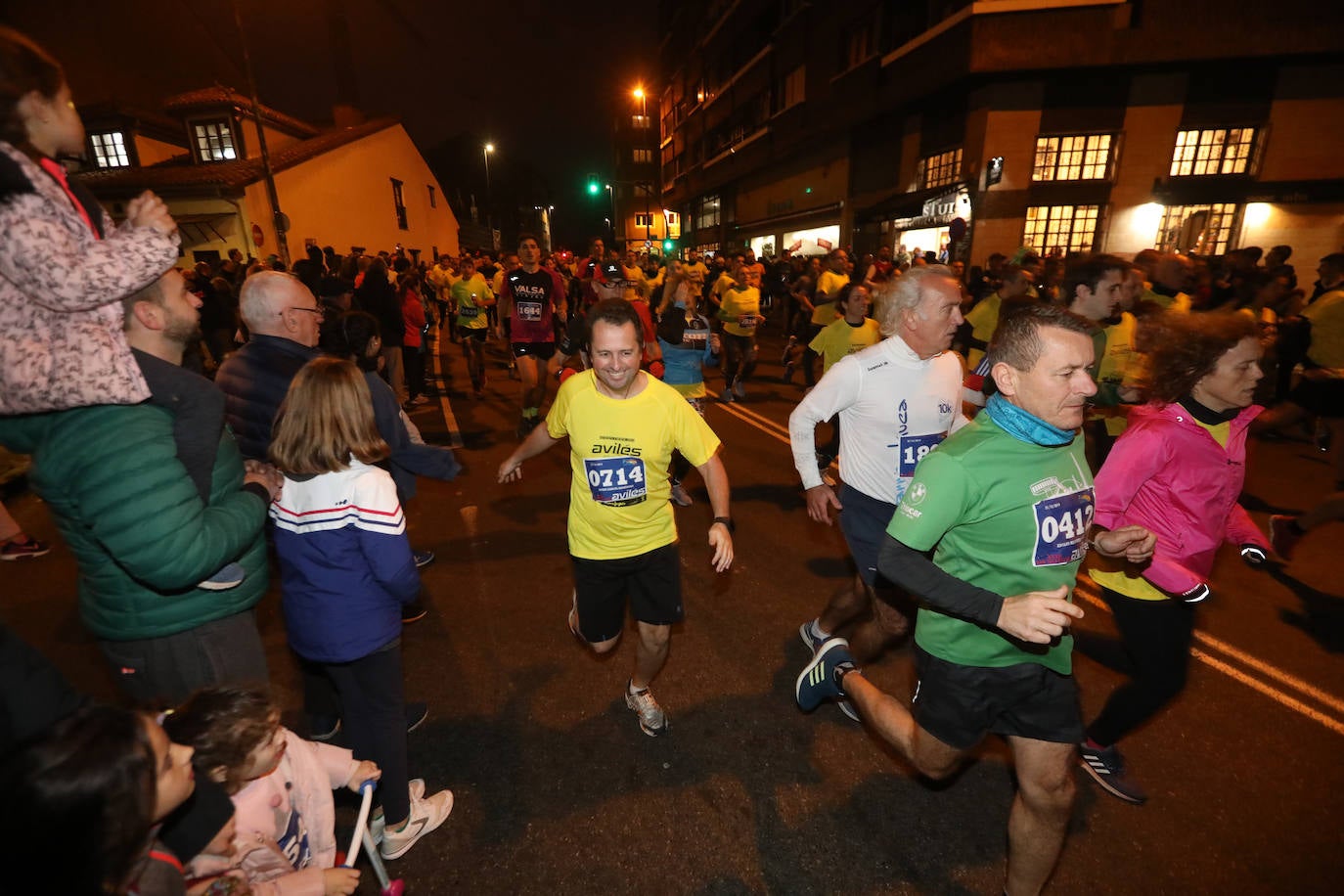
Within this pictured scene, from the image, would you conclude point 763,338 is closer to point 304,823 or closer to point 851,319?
point 851,319

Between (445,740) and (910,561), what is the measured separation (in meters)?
2.67

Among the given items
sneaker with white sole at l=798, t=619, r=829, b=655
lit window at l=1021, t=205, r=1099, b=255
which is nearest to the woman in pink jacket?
sneaker with white sole at l=798, t=619, r=829, b=655

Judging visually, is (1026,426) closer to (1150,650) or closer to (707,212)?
(1150,650)

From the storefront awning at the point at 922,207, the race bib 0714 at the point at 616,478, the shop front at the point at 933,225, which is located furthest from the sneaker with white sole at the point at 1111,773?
the storefront awning at the point at 922,207

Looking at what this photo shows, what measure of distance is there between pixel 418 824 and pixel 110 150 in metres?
34.2

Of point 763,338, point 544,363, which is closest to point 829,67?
point 763,338

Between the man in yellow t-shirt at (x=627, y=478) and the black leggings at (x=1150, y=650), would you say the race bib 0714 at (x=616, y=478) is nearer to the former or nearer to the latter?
the man in yellow t-shirt at (x=627, y=478)

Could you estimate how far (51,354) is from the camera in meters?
1.72

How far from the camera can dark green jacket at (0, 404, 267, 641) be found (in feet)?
5.74

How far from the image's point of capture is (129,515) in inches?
68.8

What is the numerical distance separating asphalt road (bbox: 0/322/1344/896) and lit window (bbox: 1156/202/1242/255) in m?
18.4

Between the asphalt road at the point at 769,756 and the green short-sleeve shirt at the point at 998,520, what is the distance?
1.10m

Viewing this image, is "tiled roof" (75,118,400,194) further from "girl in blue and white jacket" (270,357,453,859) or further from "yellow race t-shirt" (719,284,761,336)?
"girl in blue and white jacket" (270,357,453,859)

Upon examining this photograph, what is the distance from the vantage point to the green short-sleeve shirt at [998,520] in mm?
2141
